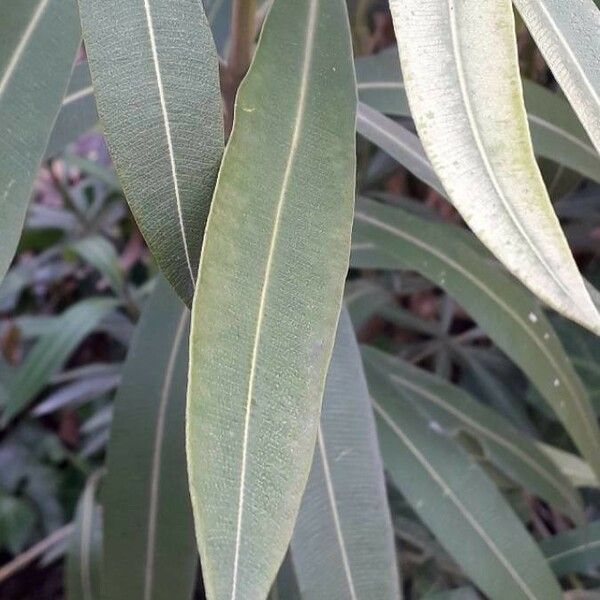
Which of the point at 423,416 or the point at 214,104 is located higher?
the point at 214,104

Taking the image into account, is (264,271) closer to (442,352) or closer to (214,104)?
(214,104)

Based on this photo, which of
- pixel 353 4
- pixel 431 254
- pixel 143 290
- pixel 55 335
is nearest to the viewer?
pixel 431 254

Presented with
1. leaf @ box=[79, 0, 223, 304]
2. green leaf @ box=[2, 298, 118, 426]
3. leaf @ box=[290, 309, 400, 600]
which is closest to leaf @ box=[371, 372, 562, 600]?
leaf @ box=[290, 309, 400, 600]

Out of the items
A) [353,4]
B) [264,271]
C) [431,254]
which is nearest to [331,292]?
[264,271]

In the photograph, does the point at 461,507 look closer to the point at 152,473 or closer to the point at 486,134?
the point at 152,473

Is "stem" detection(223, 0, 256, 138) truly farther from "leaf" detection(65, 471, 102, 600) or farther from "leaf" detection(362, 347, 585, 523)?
"leaf" detection(65, 471, 102, 600)

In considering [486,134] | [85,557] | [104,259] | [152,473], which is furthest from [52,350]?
[486,134]

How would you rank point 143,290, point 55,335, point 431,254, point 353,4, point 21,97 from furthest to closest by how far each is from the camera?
1. point 143,290
2. point 55,335
3. point 353,4
4. point 431,254
5. point 21,97
